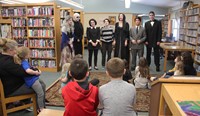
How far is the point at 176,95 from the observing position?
140cm

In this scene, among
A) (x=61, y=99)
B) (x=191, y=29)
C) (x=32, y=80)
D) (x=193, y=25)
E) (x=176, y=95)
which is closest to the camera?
(x=176, y=95)

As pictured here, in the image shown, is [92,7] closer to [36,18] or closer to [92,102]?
[36,18]

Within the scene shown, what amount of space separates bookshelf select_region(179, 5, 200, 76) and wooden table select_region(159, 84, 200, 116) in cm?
420

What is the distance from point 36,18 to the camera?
5148 mm

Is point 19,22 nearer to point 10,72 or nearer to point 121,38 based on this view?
point 121,38

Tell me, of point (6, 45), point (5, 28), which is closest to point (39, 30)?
point (5, 28)

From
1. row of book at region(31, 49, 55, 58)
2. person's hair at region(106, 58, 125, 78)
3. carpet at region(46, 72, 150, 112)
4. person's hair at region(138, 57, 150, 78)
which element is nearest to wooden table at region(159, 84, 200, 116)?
person's hair at region(106, 58, 125, 78)

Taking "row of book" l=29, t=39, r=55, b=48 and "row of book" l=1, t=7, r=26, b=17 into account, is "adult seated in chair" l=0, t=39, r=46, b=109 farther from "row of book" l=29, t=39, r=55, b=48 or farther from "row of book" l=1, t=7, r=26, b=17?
"row of book" l=1, t=7, r=26, b=17

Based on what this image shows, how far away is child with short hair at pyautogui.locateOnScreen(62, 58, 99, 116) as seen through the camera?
5.24ft

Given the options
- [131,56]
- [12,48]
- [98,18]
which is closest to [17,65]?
[12,48]

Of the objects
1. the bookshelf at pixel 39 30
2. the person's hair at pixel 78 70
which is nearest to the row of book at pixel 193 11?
the bookshelf at pixel 39 30

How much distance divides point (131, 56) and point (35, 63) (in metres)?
2.80

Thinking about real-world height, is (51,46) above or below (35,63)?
above

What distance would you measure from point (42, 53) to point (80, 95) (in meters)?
4.01
